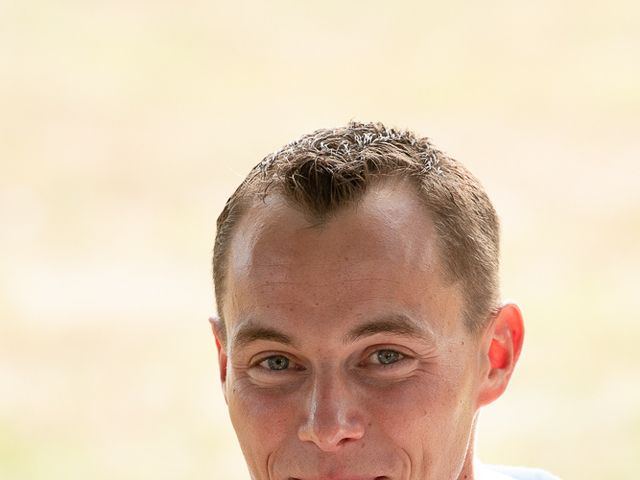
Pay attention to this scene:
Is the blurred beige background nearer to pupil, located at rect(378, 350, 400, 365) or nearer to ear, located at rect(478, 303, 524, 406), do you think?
ear, located at rect(478, 303, 524, 406)

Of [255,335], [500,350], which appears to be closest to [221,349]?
[255,335]

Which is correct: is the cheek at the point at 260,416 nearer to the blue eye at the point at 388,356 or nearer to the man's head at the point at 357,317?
the man's head at the point at 357,317

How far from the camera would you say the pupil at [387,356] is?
2.21 meters

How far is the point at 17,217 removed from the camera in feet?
27.4

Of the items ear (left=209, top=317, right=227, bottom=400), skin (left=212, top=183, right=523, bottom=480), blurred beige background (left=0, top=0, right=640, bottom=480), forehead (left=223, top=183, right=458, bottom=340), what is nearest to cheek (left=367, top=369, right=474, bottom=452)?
skin (left=212, top=183, right=523, bottom=480)

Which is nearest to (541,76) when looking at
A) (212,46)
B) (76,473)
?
(212,46)

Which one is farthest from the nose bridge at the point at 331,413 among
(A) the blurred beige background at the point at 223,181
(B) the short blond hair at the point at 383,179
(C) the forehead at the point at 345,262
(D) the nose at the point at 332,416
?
(A) the blurred beige background at the point at 223,181

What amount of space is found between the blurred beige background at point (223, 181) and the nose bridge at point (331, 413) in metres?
3.86

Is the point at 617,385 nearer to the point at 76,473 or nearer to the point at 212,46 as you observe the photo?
the point at 76,473

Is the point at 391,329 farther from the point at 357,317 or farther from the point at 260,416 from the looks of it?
the point at 260,416

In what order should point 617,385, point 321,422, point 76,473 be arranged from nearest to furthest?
point 321,422
point 76,473
point 617,385

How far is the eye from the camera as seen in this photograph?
221 cm

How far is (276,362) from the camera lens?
2260 mm

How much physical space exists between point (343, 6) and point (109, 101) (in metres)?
2.43
